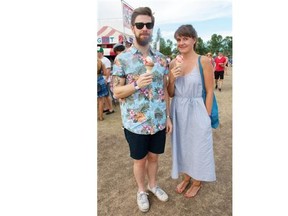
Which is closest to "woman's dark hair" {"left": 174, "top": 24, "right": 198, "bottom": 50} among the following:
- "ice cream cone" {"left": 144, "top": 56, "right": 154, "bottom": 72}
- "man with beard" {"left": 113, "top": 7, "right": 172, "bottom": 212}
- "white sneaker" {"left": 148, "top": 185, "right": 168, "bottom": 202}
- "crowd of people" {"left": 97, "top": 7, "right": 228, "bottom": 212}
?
"crowd of people" {"left": 97, "top": 7, "right": 228, "bottom": 212}

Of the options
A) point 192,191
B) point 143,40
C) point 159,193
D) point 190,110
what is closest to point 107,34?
point 143,40

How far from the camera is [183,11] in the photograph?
1479 mm

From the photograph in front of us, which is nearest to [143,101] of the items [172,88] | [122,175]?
[172,88]

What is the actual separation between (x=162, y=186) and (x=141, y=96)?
3.16ft

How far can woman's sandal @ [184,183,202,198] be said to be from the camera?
74.4 inches

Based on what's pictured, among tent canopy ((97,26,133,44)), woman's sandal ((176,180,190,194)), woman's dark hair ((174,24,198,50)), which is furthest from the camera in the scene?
woman's sandal ((176,180,190,194))

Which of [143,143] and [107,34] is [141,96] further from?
[107,34]

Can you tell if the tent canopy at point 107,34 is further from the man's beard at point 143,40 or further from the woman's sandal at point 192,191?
the woman's sandal at point 192,191

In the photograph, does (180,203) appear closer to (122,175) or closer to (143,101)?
(122,175)

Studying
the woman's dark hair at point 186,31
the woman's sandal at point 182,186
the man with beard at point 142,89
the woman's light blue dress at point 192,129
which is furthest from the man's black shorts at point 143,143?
the woman's dark hair at point 186,31

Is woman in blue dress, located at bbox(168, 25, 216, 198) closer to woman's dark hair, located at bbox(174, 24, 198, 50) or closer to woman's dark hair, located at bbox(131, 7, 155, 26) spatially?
woman's dark hair, located at bbox(174, 24, 198, 50)

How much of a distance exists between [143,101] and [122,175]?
102cm

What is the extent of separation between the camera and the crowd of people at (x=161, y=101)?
1.46 meters

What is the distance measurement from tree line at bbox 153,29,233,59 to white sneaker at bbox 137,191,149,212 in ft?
3.54
